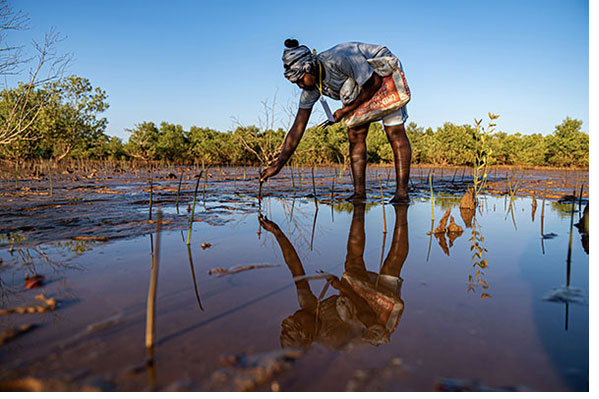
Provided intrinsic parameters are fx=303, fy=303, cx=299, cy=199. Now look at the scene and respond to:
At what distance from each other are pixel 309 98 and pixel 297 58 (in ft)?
1.85

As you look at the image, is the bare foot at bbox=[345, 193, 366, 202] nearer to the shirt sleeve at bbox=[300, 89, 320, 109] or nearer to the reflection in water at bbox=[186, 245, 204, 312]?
the shirt sleeve at bbox=[300, 89, 320, 109]

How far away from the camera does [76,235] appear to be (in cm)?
201

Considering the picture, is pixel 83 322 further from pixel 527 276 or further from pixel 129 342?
pixel 527 276

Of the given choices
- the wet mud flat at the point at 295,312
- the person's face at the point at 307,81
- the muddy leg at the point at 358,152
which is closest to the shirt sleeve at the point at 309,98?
the person's face at the point at 307,81

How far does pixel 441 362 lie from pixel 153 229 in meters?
2.05

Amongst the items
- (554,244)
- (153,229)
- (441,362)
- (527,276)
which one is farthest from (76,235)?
(554,244)

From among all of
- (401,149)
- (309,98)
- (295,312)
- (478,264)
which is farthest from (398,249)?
(309,98)

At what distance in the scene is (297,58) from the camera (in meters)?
3.19

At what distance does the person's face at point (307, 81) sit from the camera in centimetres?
331

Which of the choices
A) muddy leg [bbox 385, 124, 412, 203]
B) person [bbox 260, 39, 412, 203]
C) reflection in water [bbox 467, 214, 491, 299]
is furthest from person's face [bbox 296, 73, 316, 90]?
reflection in water [bbox 467, 214, 491, 299]

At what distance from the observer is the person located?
3.23 m

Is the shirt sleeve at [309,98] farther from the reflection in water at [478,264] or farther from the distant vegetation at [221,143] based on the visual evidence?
the distant vegetation at [221,143]

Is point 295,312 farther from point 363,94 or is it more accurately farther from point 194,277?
point 363,94

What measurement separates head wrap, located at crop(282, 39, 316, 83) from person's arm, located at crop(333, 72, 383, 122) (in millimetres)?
577
